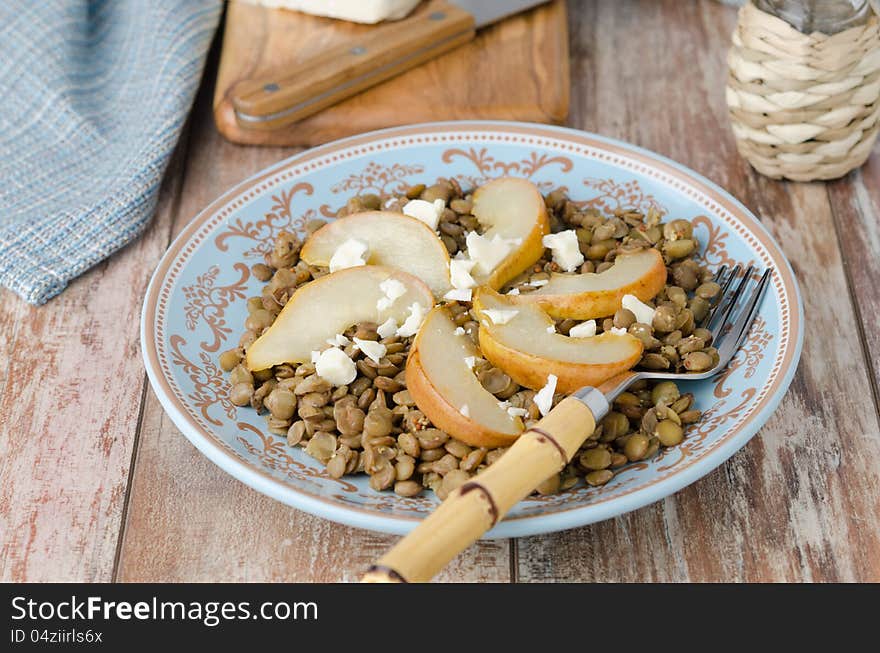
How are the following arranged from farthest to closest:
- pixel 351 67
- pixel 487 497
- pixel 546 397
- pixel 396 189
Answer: pixel 351 67
pixel 396 189
pixel 546 397
pixel 487 497

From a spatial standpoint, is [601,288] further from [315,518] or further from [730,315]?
[315,518]

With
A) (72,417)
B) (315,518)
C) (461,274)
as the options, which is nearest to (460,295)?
(461,274)

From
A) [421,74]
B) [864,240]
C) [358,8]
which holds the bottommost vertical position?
Result: [864,240]

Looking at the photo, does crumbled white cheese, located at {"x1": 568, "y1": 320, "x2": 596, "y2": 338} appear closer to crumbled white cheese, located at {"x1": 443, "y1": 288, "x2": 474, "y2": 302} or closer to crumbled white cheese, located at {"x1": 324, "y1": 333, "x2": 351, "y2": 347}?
crumbled white cheese, located at {"x1": 443, "y1": 288, "x2": 474, "y2": 302}

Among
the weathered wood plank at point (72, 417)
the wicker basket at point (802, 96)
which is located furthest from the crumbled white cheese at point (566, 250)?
the weathered wood plank at point (72, 417)

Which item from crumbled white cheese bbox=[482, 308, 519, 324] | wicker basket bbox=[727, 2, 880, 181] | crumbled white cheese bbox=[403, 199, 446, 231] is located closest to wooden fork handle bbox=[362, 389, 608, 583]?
crumbled white cheese bbox=[482, 308, 519, 324]
